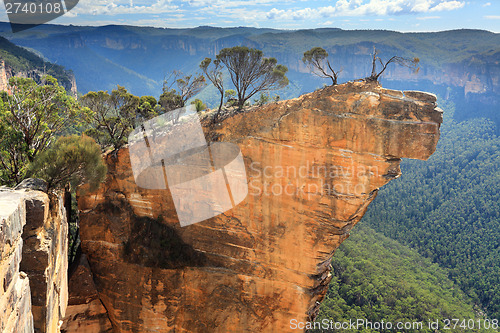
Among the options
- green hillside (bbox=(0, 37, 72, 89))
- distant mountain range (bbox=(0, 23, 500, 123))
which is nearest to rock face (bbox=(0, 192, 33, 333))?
green hillside (bbox=(0, 37, 72, 89))

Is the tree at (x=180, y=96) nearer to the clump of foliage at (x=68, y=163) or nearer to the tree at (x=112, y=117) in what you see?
the tree at (x=112, y=117)

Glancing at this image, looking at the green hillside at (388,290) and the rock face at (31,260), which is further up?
the rock face at (31,260)

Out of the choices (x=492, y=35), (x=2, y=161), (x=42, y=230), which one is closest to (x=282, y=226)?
(x=42, y=230)

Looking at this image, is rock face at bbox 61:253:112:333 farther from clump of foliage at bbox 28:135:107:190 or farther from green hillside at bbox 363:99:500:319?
green hillside at bbox 363:99:500:319

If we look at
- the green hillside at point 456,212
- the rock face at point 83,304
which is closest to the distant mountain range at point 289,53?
the green hillside at point 456,212

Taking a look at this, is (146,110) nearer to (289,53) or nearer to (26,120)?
(26,120)

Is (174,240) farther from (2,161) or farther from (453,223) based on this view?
(453,223)

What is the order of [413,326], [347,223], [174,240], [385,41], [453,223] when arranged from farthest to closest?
[385,41] < [453,223] < [413,326] < [174,240] < [347,223]
